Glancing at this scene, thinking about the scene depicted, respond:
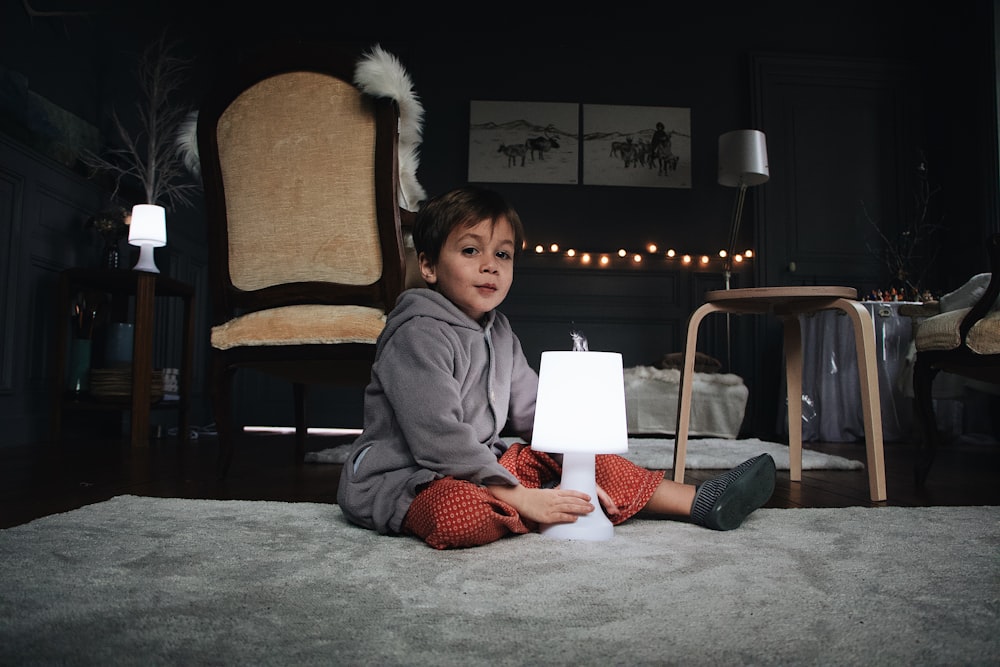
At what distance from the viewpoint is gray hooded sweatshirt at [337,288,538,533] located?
1114 mm

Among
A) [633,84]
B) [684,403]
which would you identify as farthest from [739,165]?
[684,403]

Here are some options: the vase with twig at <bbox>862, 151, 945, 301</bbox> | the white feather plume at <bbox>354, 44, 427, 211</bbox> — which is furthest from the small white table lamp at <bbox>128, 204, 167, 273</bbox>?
the vase with twig at <bbox>862, 151, 945, 301</bbox>

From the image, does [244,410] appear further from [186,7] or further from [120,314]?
[186,7]

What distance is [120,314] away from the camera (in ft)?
10.8

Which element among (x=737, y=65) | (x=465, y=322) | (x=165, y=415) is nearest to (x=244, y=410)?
(x=165, y=415)

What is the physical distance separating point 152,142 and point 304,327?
1985mm

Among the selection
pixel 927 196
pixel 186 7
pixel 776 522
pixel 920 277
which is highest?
pixel 186 7

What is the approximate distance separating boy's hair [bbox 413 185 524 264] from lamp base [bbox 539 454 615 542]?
42cm

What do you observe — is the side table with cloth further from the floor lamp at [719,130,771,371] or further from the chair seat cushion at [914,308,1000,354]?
the chair seat cushion at [914,308,1000,354]

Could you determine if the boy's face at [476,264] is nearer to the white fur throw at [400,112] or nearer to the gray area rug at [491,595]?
the gray area rug at [491,595]

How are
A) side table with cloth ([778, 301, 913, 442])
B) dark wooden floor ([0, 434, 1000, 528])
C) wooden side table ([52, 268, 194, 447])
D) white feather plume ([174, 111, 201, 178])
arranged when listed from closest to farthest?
dark wooden floor ([0, 434, 1000, 528])
white feather plume ([174, 111, 201, 178])
wooden side table ([52, 268, 194, 447])
side table with cloth ([778, 301, 913, 442])

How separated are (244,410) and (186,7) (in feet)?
7.57

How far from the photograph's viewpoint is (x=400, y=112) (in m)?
1.79

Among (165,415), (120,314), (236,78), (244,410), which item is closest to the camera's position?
(236,78)
